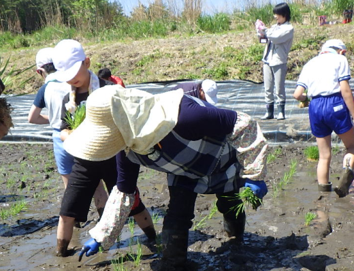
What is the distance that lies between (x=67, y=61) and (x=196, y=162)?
1.21 meters

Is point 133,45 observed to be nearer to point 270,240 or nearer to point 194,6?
point 194,6

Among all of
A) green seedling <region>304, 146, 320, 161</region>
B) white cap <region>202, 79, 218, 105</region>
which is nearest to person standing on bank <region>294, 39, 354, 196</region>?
white cap <region>202, 79, 218, 105</region>

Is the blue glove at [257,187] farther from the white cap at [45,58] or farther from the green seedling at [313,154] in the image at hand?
the green seedling at [313,154]

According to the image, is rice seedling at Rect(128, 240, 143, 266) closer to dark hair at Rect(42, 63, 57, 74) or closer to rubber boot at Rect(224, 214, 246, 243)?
rubber boot at Rect(224, 214, 246, 243)

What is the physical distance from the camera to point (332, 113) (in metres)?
4.60

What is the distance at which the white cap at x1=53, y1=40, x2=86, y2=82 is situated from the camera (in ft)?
11.4

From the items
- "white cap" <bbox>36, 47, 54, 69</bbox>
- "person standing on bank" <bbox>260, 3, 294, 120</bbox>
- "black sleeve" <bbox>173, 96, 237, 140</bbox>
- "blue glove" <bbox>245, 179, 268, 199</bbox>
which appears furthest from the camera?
"person standing on bank" <bbox>260, 3, 294, 120</bbox>

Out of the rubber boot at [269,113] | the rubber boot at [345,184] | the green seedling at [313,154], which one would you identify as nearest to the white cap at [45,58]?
the rubber boot at [345,184]

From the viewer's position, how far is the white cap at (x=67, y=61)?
3480mm

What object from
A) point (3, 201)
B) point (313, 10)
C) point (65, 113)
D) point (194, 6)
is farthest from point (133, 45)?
point (65, 113)

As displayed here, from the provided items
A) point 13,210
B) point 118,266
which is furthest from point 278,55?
point 118,266

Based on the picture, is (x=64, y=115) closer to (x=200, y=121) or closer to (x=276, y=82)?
(x=200, y=121)

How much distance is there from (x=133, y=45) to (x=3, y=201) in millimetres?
10502

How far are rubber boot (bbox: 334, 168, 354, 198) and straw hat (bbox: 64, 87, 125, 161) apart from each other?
2.57m
